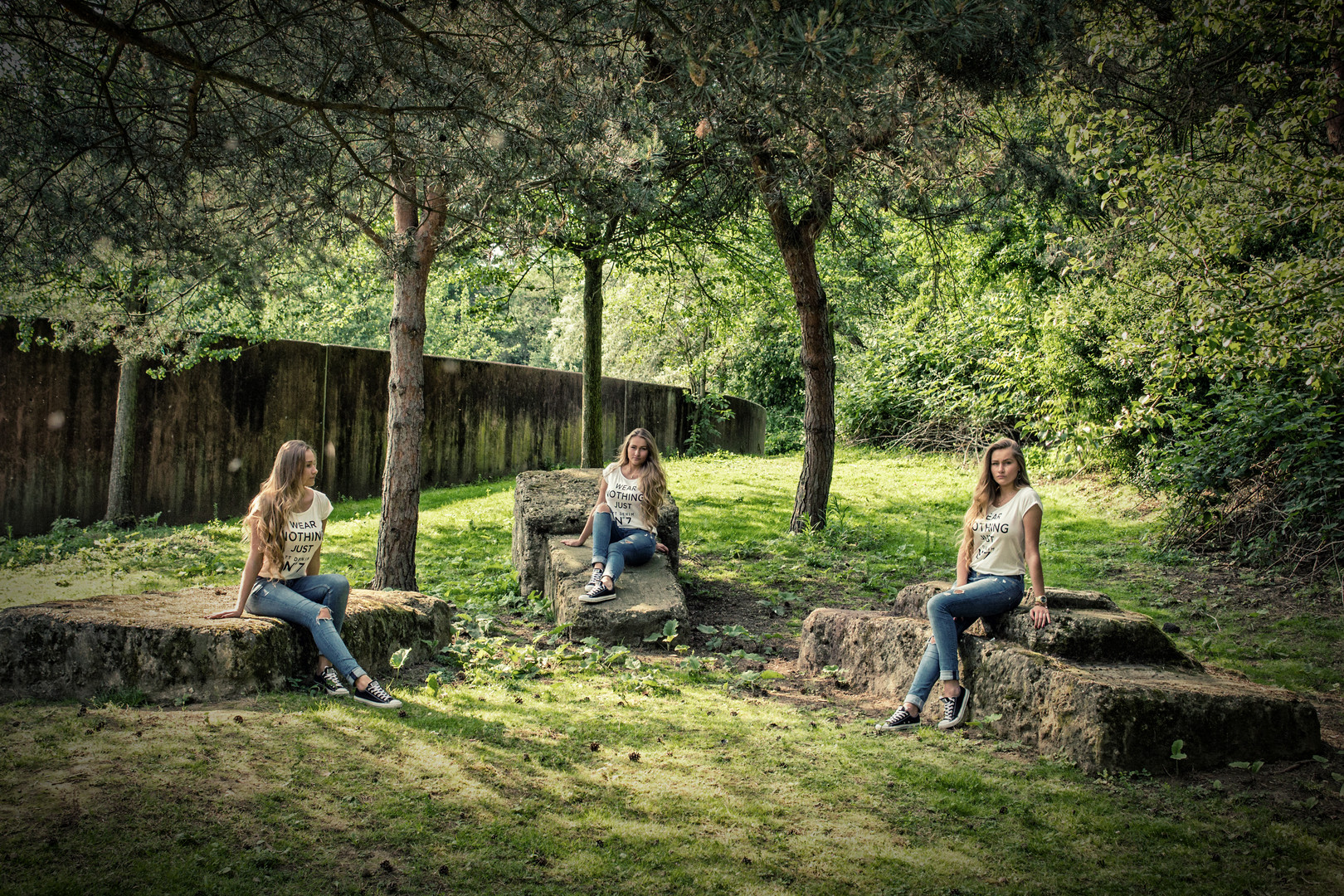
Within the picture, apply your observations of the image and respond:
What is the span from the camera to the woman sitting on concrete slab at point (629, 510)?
6.93 meters

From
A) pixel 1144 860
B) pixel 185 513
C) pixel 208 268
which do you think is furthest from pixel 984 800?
pixel 185 513

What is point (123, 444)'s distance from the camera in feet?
33.6

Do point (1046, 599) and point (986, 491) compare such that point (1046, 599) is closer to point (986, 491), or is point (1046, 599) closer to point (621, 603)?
point (986, 491)

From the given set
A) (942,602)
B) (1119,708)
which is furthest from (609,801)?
(1119,708)

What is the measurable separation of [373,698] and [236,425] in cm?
854

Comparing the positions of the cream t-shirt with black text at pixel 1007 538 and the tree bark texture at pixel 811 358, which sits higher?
the tree bark texture at pixel 811 358

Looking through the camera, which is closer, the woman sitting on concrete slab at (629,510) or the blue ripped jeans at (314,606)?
the blue ripped jeans at (314,606)

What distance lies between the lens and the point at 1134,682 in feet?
13.7

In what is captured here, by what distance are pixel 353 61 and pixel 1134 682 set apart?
5.12 m

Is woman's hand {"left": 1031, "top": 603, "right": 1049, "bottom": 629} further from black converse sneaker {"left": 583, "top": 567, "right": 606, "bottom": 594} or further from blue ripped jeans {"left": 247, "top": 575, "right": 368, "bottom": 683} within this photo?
blue ripped jeans {"left": 247, "top": 575, "right": 368, "bottom": 683}

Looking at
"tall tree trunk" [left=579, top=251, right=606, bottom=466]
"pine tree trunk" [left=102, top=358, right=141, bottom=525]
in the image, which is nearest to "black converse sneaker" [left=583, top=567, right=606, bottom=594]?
"tall tree trunk" [left=579, top=251, right=606, bottom=466]

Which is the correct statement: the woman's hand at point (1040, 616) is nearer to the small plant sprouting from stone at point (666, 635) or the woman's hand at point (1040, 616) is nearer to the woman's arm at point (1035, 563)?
the woman's arm at point (1035, 563)

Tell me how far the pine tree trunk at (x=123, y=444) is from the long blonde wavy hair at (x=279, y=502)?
6.61 m

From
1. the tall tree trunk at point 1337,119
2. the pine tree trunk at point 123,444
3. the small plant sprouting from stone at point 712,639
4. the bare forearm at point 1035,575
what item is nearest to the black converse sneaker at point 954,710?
the bare forearm at point 1035,575
